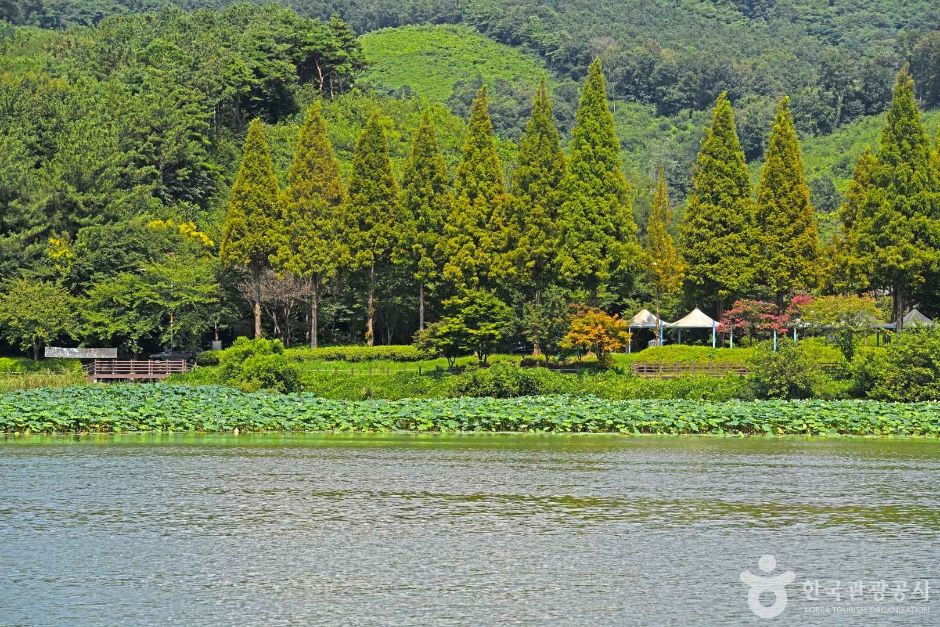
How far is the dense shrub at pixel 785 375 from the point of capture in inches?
2008

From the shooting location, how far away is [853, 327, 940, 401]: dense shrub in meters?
50.0

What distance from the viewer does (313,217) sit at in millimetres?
66938

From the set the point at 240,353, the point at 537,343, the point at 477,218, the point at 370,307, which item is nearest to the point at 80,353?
the point at 240,353

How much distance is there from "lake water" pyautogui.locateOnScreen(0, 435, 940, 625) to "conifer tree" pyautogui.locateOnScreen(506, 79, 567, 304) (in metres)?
26.5

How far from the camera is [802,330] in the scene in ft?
214

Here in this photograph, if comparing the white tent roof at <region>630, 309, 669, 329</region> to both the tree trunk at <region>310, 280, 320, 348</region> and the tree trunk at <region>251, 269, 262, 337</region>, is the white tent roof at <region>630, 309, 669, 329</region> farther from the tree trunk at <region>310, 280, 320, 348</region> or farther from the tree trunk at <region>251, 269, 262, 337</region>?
the tree trunk at <region>251, 269, 262, 337</region>

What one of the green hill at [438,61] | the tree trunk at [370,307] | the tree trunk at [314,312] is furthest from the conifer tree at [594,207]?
the green hill at [438,61]

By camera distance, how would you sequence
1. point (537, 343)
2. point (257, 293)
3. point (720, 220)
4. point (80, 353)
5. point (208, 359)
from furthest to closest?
point (257, 293) < point (80, 353) < point (208, 359) < point (720, 220) < point (537, 343)

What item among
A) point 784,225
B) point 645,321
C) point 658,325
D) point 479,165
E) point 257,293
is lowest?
point 658,325

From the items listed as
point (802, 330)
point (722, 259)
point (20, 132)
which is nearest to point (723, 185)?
point (722, 259)

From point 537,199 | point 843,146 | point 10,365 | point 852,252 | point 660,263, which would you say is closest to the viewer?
point 852,252

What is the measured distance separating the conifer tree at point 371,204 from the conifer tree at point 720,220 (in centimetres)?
1475

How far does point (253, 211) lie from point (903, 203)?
31.4m

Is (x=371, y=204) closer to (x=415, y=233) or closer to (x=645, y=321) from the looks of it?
(x=415, y=233)
